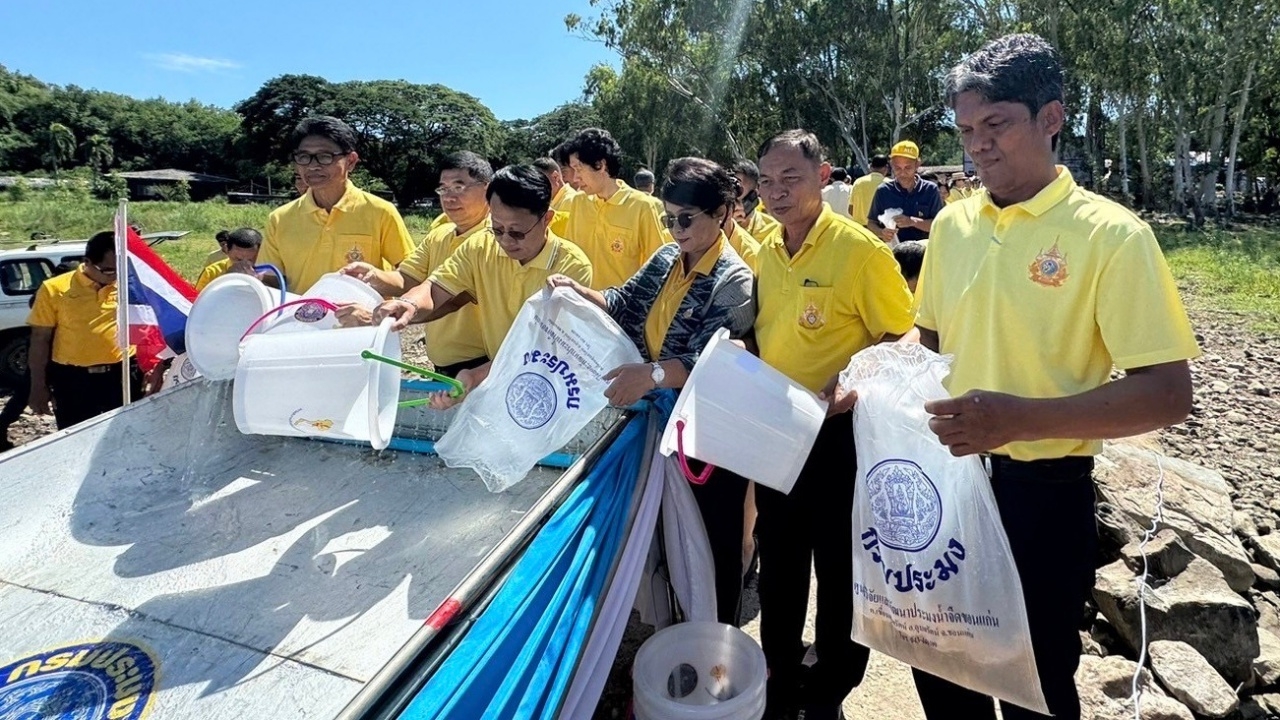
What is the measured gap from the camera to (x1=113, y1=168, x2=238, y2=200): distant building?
42.2 metres

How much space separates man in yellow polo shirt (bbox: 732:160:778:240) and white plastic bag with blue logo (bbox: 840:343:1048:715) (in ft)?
9.03

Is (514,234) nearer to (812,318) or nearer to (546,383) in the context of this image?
(546,383)

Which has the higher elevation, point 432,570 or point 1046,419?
point 1046,419

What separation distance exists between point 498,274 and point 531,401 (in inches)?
27.8

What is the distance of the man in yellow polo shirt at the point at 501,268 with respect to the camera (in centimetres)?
231

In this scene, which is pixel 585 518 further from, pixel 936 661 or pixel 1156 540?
pixel 1156 540

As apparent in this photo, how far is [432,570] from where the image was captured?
2055mm

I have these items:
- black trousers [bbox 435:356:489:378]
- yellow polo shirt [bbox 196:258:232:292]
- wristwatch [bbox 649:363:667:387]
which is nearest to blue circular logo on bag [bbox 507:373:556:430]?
wristwatch [bbox 649:363:667:387]

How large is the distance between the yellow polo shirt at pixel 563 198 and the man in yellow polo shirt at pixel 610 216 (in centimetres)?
45

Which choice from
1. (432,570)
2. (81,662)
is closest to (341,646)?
(432,570)

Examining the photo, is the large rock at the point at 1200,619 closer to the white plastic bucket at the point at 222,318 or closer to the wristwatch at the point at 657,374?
the wristwatch at the point at 657,374

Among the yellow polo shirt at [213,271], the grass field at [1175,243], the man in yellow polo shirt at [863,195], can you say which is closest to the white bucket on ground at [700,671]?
the yellow polo shirt at [213,271]

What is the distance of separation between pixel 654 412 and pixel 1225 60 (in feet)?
73.6

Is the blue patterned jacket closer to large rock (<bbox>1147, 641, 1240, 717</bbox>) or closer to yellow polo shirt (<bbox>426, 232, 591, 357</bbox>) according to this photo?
yellow polo shirt (<bbox>426, 232, 591, 357</bbox>)
